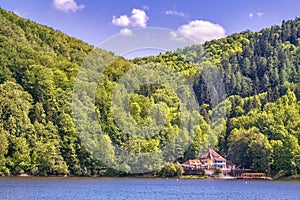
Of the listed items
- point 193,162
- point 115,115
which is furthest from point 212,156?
point 115,115

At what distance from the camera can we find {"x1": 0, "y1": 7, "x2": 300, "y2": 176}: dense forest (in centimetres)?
8181

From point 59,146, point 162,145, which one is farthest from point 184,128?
point 59,146

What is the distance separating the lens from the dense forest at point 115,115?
81.8 meters

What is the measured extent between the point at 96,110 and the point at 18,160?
1999cm

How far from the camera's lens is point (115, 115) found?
3848 inches

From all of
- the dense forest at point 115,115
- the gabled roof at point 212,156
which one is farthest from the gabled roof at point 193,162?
the gabled roof at point 212,156

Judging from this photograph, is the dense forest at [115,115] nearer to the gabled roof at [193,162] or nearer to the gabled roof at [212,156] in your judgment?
the gabled roof at [212,156]

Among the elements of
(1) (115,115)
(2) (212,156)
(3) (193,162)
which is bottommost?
(3) (193,162)

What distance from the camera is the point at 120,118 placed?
97.9 m

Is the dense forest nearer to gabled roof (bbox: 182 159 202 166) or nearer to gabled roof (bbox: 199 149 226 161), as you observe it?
gabled roof (bbox: 199 149 226 161)

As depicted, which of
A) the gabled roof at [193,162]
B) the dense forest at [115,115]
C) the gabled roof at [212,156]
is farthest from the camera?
the gabled roof at [212,156]

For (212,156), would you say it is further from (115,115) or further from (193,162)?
(115,115)

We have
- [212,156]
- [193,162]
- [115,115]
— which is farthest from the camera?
[212,156]

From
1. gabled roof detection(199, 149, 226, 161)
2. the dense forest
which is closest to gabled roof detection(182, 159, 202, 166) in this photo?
the dense forest
